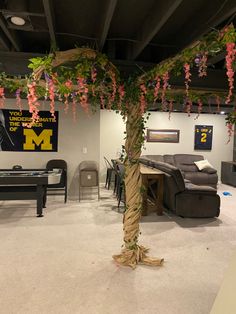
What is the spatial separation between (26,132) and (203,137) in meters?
5.89

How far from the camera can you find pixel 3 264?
3.03m

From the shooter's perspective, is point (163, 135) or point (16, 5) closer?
point (16, 5)

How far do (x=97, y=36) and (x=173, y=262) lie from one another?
9.35 ft

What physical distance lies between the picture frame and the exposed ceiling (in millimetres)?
4746

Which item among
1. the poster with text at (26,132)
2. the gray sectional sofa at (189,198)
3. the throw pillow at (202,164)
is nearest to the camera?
the gray sectional sofa at (189,198)

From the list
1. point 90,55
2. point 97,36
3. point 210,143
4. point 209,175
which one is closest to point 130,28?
point 97,36

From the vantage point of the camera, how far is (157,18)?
2383mm

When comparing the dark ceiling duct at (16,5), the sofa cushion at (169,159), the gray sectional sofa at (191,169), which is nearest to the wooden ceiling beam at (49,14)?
the dark ceiling duct at (16,5)

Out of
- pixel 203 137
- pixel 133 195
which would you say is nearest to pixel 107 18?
pixel 133 195

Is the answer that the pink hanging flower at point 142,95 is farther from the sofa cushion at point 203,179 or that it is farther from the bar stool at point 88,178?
the sofa cushion at point 203,179

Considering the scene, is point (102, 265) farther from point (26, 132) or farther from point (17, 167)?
point (26, 132)

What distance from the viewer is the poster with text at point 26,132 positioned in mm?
5906

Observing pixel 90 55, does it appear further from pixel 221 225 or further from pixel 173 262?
pixel 221 225

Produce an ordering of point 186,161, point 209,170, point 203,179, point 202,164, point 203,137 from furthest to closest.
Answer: point 203,137
point 186,161
point 202,164
point 209,170
point 203,179
